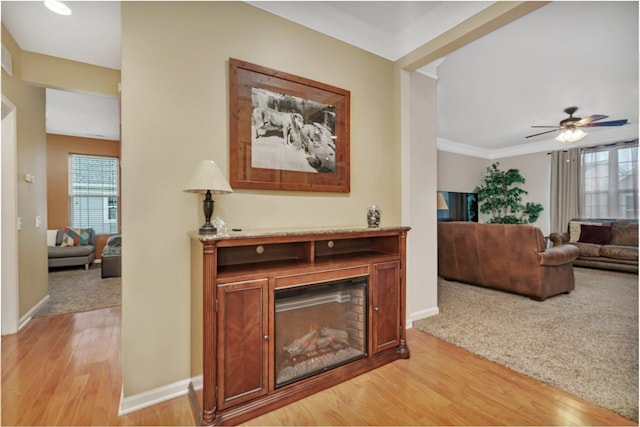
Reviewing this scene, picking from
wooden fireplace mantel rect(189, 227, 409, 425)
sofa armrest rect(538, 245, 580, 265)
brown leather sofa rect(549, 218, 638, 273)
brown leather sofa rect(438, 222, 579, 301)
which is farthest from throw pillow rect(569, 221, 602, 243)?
wooden fireplace mantel rect(189, 227, 409, 425)

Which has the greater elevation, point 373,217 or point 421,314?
point 373,217

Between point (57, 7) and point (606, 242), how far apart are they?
26.8 ft

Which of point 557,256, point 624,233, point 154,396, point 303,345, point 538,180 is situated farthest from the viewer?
point 538,180

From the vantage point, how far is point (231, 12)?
2.04 metres

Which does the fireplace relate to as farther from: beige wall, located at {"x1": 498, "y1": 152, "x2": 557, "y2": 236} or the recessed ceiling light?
beige wall, located at {"x1": 498, "y1": 152, "x2": 557, "y2": 236}

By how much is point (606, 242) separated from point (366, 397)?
20.5ft

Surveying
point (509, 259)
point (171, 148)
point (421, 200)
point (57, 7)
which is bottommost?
point (509, 259)

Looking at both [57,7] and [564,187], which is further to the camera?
[564,187]

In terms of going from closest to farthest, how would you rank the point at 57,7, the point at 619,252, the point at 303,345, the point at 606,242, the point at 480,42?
the point at 303,345 < the point at 57,7 < the point at 480,42 < the point at 619,252 < the point at 606,242

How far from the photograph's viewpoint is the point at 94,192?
6.53m

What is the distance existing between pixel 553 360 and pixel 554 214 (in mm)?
5972

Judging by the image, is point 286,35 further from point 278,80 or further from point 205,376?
point 205,376

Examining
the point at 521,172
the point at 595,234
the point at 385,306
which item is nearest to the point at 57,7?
the point at 385,306

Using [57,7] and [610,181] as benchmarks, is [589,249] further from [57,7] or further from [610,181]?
[57,7]
